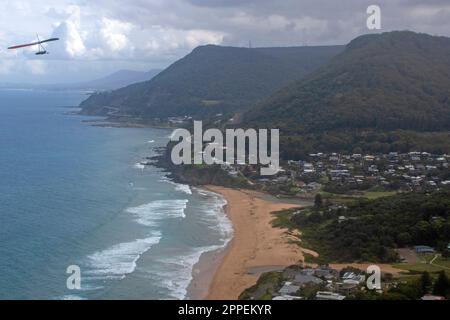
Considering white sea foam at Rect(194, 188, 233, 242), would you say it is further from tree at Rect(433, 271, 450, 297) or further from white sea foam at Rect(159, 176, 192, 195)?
tree at Rect(433, 271, 450, 297)

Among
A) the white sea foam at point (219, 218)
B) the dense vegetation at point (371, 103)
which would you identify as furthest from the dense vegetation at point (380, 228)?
the dense vegetation at point (371, 103)

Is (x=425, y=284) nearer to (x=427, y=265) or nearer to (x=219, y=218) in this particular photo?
(x=427, y=265)

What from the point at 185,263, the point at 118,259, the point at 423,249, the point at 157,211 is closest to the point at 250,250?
the point at 185,263

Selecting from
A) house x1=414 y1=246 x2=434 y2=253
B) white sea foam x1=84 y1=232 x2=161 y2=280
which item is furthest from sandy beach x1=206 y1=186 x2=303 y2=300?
house x1=414 y1=246 x2=434 y2=253

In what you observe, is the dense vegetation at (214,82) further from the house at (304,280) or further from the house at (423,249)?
the house at (304,280)

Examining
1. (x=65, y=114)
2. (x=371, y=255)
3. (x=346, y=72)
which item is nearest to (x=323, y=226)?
(x=371, y=255)

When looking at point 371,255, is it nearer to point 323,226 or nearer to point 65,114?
point 323,226
